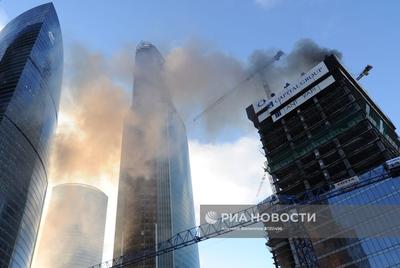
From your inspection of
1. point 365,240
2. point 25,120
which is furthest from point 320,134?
point 25,120

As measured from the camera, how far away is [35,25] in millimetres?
170000

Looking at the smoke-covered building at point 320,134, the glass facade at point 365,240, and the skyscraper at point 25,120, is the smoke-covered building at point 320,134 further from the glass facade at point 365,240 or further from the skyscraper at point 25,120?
the skyscraper at point 25,120

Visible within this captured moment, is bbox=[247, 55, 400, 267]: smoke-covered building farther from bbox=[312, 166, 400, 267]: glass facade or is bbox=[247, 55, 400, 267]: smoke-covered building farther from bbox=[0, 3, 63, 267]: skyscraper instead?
bbox=[0, 3, 63, 267]: skyscraper

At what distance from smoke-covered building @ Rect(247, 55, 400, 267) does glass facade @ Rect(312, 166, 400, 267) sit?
11.4 feet

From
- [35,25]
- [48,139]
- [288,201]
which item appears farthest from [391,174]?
[35,25]

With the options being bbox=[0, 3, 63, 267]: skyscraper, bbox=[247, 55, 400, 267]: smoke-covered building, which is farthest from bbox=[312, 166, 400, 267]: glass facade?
bbox=[0, 3, 63, 267]: skyscraper

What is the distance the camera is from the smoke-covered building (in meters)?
101

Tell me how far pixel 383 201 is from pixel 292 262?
31027 millimetres

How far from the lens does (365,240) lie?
274ft

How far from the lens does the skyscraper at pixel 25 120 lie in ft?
398

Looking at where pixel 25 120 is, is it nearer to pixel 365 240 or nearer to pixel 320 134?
pixel 320 134

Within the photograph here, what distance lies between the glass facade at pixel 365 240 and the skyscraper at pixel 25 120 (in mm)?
90905

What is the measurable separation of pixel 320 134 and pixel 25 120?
325 feet

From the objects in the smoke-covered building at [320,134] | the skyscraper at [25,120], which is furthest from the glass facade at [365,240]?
the skyscraper at [25,120]
